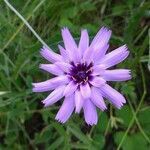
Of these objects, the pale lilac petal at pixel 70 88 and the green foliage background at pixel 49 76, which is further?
the green foliage background at pixel 49 76

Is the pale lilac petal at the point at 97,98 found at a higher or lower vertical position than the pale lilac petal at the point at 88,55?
lower

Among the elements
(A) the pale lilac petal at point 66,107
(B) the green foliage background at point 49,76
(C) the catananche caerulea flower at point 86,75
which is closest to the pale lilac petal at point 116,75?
(C) the catananche caerulea flower at point 86,75

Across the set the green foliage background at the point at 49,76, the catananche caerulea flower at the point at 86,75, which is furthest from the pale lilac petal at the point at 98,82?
the green foliage background at the point at 49,76

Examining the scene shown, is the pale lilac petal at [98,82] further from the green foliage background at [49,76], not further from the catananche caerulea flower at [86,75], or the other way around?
the green foliage background at [49,76]

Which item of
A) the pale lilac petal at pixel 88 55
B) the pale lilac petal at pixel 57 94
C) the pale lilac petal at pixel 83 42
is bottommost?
the pale lilac petal at pixel 57 94

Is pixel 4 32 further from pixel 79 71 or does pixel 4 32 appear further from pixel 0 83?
pixel 79 71

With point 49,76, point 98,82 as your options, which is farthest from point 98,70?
point 49,76

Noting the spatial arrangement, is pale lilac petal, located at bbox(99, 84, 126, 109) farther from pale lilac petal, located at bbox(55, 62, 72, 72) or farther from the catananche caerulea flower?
pale lilac petal, located at bbox(55, 62, 72, 72)

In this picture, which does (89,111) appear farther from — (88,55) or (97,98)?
(88,55)

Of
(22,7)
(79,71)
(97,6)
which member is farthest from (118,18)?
(79,71)
